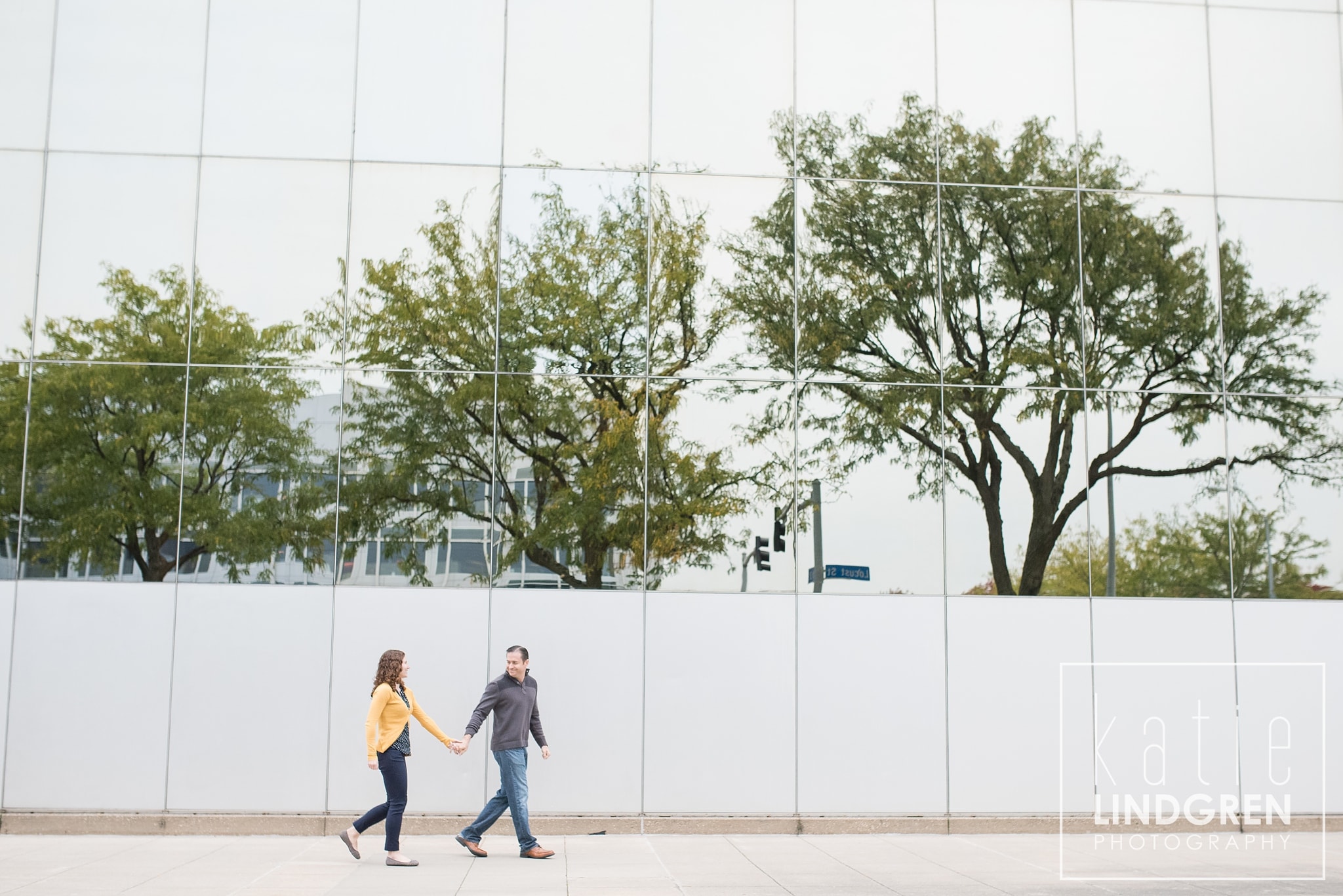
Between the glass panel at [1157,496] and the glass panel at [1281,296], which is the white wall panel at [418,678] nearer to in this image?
the glass panel at [1157,496]

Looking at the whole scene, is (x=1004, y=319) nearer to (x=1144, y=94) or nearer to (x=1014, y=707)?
(x=1144, y=94)

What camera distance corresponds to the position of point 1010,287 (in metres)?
12.8

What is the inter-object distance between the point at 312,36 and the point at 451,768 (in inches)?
312

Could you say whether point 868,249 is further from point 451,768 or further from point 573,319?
point 451,768

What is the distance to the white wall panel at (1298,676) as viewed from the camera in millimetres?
12430

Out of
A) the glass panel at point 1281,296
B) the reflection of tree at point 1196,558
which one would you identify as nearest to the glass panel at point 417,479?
the reflection of tree at point 1196,558

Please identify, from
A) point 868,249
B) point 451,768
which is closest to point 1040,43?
point 868,249


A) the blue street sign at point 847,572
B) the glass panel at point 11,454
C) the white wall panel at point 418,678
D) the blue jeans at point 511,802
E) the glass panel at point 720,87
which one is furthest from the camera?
the glass panel at point 720,87

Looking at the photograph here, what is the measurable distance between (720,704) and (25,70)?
9.95 metres

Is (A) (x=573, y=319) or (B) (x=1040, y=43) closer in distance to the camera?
(A) (x=573, y=319)

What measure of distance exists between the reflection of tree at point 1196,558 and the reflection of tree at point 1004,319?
1.24 feet

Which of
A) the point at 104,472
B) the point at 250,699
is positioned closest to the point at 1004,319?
the point at 250,699

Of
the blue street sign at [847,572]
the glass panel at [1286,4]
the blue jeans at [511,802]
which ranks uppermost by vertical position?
the glass panel at [1286,4]

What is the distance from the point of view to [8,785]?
11.4 metres
